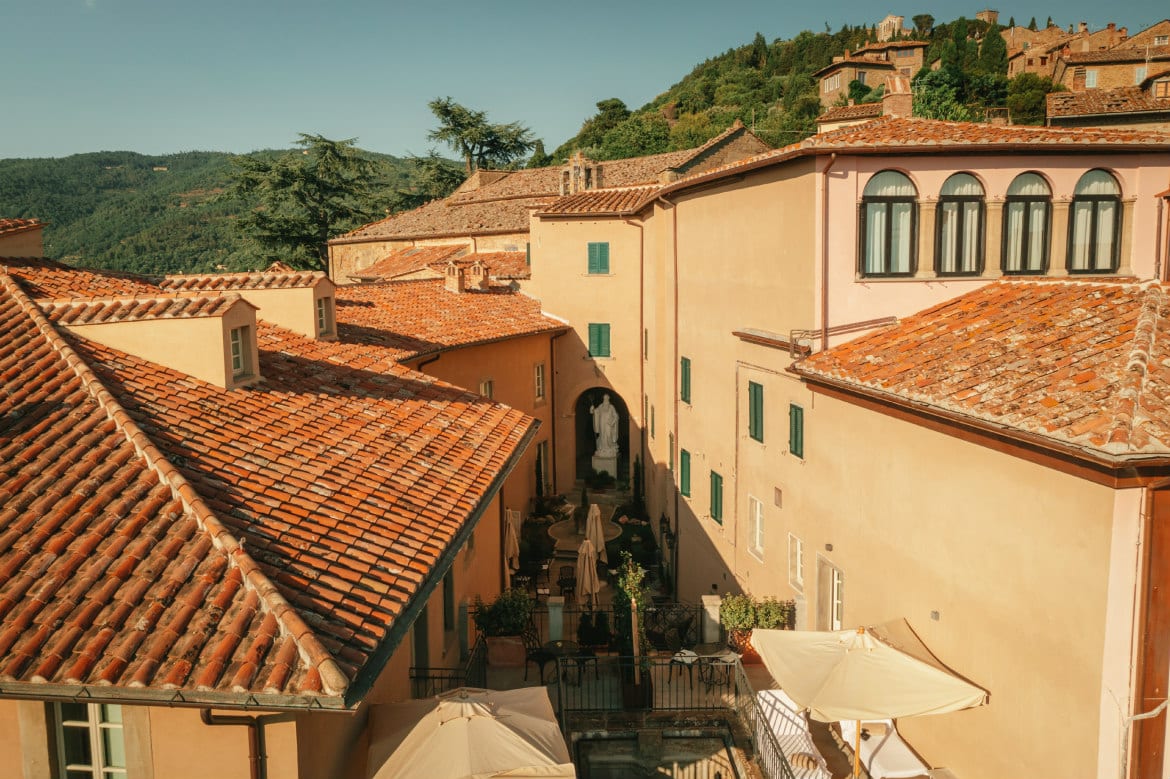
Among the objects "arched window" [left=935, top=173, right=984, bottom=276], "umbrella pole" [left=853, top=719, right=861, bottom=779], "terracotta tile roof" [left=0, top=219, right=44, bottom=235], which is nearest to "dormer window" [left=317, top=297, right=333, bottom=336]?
"terracotta tile roof" [left=0, top=219, right=44, bottom=235]

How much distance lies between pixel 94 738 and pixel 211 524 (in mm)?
1778

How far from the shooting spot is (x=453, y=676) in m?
11.8

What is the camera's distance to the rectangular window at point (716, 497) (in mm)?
18078

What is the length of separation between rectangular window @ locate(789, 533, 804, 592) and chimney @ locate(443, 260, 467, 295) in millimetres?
16505

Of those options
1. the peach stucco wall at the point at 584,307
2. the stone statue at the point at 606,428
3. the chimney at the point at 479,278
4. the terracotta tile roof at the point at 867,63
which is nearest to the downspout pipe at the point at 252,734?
the peach stucco wall at the point at 584,307

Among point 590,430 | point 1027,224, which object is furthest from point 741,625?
point 590,430

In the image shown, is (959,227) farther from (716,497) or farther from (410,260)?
(410,260)

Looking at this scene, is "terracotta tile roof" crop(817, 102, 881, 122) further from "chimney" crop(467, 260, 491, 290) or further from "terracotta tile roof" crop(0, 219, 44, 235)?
"terracotta tile roof" crop(0, 219, 44, 235)

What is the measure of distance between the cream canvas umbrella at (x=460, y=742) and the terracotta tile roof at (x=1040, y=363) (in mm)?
5370

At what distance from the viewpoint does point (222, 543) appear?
7141 millimetres

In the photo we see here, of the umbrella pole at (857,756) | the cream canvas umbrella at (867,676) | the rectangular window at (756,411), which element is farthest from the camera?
the rectangular window at (756,411)

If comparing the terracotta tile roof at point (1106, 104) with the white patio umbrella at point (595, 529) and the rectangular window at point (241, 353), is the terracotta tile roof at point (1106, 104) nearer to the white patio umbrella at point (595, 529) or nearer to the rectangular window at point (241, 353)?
the white patio umbrella at point (595, 529)

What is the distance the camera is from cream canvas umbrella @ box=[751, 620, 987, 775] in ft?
30.2

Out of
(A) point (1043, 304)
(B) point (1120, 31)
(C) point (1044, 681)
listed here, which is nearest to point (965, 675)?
(C) point (1044, 681)
